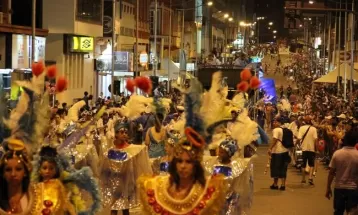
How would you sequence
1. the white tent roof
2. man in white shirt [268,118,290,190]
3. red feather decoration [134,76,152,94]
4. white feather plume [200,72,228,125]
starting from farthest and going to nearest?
the white tent roof, man in white shirt [268,118,290,190], red feather decoration [134,76,152,94], white feather plume [200,72,228,125]

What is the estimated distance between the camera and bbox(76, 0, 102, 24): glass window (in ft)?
136

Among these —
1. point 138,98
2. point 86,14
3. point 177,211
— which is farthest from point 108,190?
point 86,14

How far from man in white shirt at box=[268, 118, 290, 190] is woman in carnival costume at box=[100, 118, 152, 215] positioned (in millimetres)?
6398

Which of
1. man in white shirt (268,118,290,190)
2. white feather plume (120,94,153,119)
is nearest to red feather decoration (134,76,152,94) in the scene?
white feather plume (120,94,153,119)

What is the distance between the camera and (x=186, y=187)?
7387mm

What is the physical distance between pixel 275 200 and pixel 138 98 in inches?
188

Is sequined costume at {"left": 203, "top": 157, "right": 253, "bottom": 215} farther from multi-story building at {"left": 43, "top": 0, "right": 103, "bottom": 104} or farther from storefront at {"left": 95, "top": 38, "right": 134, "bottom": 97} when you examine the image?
storefront at {"left": 95, "top": 38, "right": 134, "bottom": 97}

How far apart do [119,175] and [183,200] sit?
6283 millimetres

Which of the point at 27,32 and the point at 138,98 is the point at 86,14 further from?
the point at 138,98

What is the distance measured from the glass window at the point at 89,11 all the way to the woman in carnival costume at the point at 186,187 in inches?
1338

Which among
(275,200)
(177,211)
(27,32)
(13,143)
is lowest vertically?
(275,200)

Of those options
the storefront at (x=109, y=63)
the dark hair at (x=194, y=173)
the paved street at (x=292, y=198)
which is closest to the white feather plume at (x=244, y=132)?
the paved street at (x=292, y=198)

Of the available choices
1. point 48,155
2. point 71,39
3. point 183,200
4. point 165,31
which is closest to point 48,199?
point 48,155

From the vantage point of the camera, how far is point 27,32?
1330 inches
